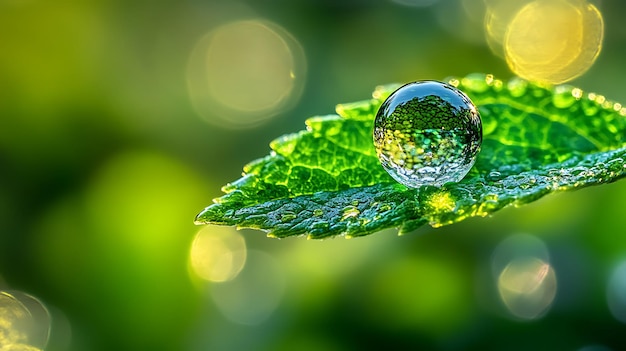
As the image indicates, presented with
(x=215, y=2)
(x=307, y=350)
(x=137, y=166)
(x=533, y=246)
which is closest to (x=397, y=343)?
(x=307, y=350)

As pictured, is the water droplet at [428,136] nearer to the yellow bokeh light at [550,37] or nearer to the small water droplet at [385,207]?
the small water droplet at [385,207]

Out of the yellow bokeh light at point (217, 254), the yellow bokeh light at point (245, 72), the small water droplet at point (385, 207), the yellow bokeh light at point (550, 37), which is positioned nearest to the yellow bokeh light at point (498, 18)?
the yellow bokeh light at point (550, 37)

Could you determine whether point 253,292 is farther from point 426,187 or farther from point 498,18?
point 498,18

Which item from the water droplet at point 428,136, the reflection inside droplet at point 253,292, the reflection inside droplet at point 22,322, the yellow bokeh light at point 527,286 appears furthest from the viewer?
the reflection inside droplet at point 22,322

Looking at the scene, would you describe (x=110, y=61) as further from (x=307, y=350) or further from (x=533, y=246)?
(x=533, y=246)

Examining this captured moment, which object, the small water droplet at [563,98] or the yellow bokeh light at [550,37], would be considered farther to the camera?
the yellow bokeh light at [550,37]

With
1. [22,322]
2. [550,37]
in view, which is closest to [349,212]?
[22,322]
